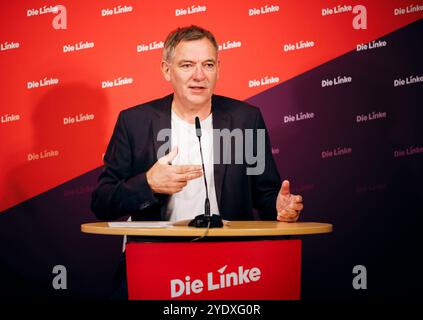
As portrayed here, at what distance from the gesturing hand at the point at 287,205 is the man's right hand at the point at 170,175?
42 centimetres

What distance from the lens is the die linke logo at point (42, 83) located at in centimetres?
443

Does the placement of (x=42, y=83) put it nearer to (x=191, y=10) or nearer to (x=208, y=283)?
(x=191, y=10)

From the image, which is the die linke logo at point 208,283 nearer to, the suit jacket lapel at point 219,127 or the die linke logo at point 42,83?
the suit jacket lapel at point 219,127

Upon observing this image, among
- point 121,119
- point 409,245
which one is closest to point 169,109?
point 121,119

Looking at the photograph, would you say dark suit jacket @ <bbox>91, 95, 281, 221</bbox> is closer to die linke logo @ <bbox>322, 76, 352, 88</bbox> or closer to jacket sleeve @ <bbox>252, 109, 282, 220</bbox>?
jacket sleeve @ <bbox>252, 109, 282, 220</bbox>

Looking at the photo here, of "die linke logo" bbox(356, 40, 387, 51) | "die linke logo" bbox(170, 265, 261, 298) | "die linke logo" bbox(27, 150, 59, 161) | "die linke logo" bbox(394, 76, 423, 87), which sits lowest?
"die linke logo" bbox(170, 265, 261, 298)

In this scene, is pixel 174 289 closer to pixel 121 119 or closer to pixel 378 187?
pixel 121 119

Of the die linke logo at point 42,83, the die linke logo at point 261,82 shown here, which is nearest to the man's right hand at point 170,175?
the die linke logo at point 261,82

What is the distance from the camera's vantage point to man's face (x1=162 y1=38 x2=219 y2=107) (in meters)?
3.28

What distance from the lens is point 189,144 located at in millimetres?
3363

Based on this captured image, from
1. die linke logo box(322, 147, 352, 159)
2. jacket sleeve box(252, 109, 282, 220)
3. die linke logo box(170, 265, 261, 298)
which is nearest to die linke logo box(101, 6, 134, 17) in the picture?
jacket sleeve box(252, 109, 282, 220)

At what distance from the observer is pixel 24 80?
445cm

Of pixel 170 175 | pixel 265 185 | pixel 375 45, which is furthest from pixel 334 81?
pixel 170 175
